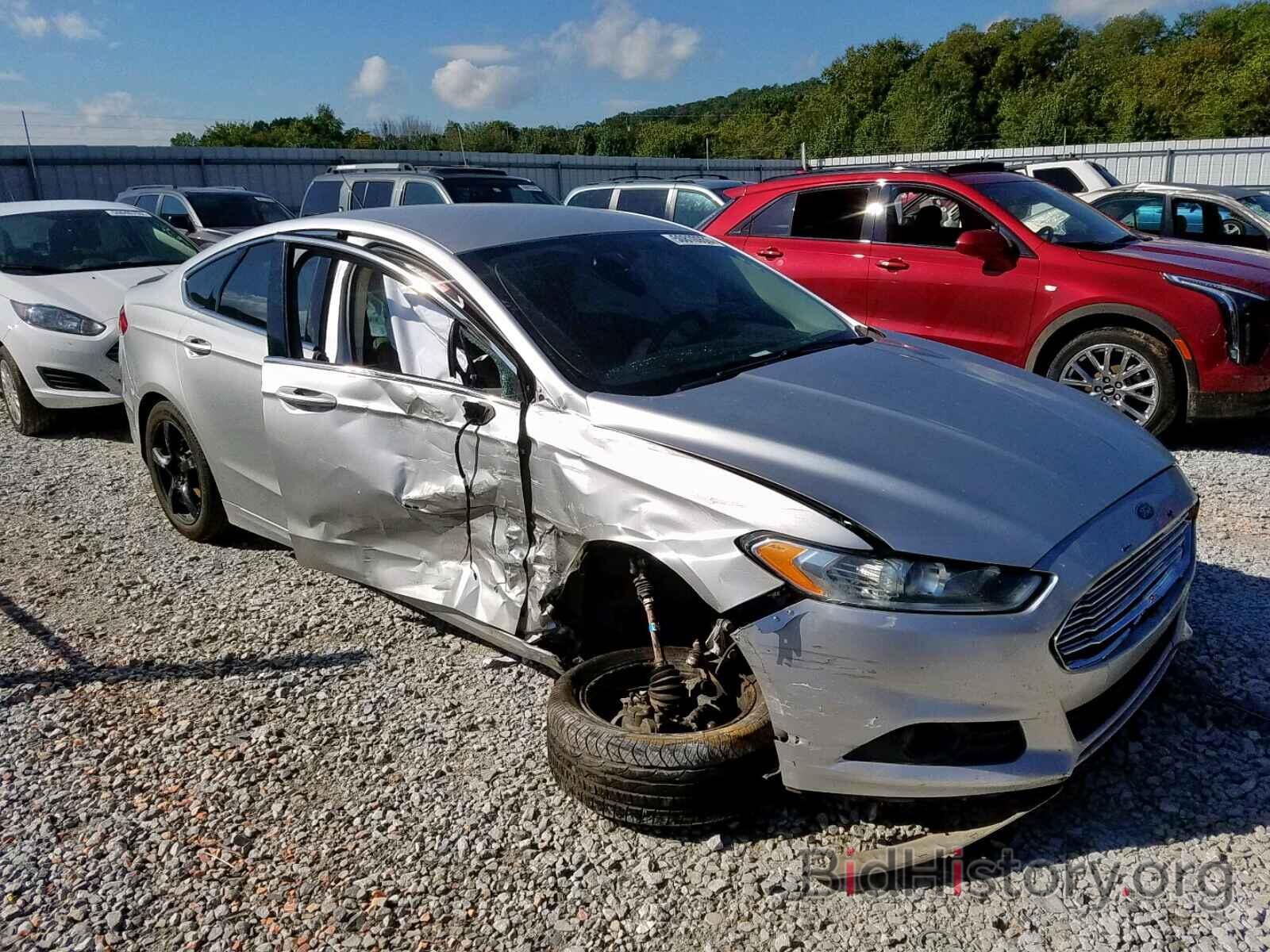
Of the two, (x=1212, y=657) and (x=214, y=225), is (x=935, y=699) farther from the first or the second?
(x=214, y=225)

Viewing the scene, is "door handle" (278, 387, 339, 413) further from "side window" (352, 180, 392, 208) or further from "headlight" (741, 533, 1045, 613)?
"side window" (352, 180, 392, 208)

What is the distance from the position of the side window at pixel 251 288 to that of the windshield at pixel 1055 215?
5054 mm

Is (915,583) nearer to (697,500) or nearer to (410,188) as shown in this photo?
(697,500)

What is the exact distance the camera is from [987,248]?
675cm

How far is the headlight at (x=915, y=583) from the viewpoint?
8.10ft

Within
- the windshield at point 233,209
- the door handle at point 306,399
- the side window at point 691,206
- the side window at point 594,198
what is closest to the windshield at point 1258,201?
the side window at point 691,206

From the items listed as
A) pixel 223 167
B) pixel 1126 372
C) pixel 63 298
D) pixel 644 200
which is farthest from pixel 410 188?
pixel 223 167

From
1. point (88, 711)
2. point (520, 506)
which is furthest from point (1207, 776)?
point (88, 711)

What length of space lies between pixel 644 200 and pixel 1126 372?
7204 millimetres

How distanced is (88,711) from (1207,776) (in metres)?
3.78

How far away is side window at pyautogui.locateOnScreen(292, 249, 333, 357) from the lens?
13.2 feet

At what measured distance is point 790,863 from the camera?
2725 mm

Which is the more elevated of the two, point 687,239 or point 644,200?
point 687,239

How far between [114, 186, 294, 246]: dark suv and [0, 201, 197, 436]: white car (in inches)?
204
